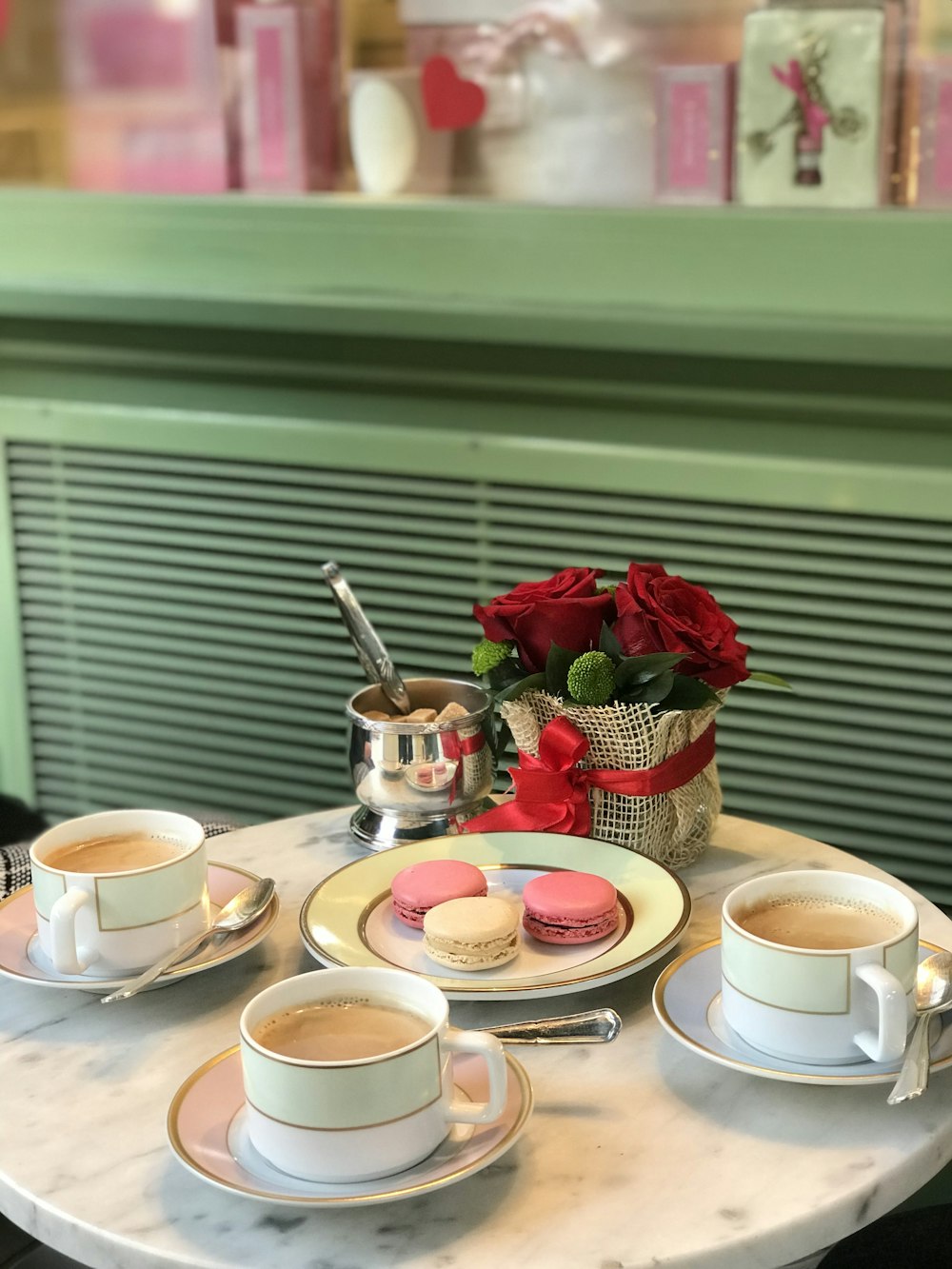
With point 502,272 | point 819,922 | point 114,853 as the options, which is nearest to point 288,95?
point 502,272

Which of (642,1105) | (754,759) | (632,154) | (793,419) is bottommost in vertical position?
(754,759)

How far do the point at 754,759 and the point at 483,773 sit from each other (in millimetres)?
805

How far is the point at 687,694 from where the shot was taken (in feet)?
3.26

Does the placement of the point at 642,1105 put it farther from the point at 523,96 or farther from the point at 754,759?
the point at 523,96

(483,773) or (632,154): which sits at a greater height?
(632,154)

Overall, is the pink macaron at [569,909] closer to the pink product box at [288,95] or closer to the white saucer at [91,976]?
the white saucer at [91,976]

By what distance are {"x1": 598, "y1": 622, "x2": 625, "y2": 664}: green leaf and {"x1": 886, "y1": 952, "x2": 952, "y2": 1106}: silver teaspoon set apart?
0.29 meters

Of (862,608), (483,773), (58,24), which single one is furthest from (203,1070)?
(58,24)

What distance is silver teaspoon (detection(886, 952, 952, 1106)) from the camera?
0.71 metres

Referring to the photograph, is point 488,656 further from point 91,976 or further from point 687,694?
point 91,976

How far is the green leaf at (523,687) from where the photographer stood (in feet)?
3.29

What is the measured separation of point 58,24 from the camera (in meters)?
2.03

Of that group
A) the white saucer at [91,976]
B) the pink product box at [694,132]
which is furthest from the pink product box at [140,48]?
the white saucer at [91,976]

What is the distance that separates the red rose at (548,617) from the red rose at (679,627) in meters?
0.02
